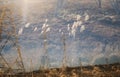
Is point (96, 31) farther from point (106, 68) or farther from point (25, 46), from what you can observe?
point (106, 68)

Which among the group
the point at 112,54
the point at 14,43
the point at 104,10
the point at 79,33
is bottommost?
the point at 112,54

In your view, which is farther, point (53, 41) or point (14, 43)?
point (53, 41)

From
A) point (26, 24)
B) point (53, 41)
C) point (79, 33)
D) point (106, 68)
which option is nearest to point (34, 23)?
point (26, 24)

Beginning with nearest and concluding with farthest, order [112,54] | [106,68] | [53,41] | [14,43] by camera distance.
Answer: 1. [14,43]
2. [106,68]
3. [112,54]
4. [53,41]

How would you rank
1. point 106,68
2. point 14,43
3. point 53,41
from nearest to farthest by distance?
point 14,43 < point 106,68 < point 53,41

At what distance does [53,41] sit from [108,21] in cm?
3959

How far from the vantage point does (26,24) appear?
193 metres

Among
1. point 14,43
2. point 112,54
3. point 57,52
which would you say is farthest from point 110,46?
point 14,43

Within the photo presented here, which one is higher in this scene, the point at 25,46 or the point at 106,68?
the point at 106,68

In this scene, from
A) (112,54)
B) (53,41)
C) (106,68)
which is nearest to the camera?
(106,68)

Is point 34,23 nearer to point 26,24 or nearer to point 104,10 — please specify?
point 26,24

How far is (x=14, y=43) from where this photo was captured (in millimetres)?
3783

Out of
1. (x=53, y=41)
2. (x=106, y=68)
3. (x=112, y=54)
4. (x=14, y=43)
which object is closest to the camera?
(x=14, y=43)

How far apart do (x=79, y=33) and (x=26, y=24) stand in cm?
3697
